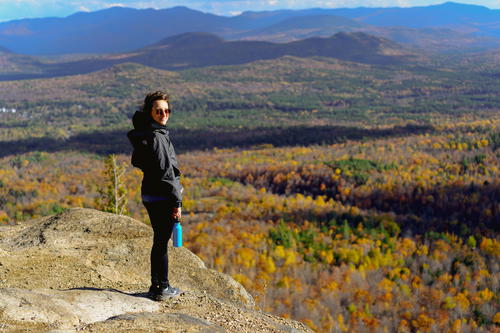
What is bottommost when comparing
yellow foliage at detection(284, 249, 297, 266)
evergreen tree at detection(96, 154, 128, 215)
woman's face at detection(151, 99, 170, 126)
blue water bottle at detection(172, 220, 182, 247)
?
yellow foliage at detection(284, 249, 297, 266)

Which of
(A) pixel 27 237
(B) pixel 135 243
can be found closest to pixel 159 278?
(B) pixel 135 243

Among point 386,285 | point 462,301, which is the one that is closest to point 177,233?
point 386,285

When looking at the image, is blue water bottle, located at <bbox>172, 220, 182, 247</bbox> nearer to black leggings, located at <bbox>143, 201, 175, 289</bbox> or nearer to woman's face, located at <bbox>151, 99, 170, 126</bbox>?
black leggings, located at <bbox>143, 201, 175, 289</bbox>

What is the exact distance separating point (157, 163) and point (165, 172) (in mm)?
280

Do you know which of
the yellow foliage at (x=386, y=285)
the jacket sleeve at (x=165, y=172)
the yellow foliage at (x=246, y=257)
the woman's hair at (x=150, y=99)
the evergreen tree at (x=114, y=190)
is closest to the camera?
the jacket sleeve at (x=165, y=172)

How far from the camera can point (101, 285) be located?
13.5 m

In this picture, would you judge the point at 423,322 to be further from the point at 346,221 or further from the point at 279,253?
the point at 346,221

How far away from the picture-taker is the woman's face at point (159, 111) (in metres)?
11.2

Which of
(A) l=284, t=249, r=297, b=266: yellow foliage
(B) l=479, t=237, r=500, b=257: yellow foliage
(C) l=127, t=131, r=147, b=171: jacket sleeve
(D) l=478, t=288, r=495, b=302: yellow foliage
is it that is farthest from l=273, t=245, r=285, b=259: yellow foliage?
(C) l=127, t=131, r=147, b=171: jacket sleeve

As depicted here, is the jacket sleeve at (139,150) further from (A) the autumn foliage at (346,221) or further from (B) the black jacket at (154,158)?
(A) the autumn foliage at (346,221)

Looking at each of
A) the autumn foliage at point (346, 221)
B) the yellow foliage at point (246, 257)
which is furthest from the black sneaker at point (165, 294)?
the yellow foliage at point (246, 257)

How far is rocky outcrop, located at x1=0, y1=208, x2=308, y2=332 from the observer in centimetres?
1030

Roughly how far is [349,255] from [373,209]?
119 feet

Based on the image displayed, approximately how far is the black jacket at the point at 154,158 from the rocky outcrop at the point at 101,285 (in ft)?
9.28
